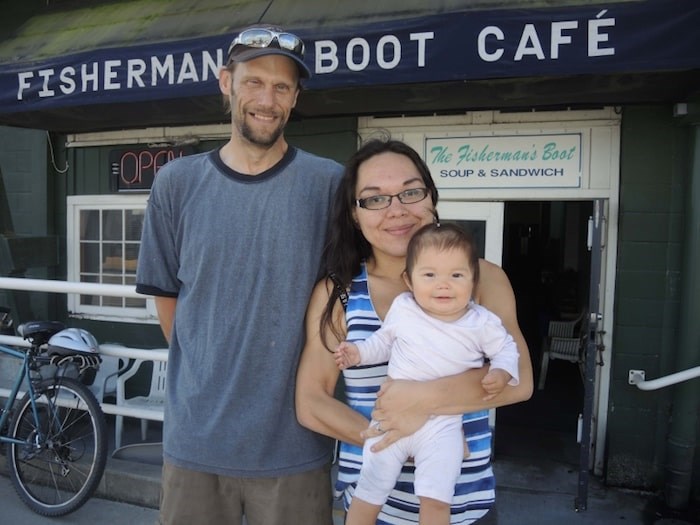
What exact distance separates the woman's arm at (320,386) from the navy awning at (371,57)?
7.41ft

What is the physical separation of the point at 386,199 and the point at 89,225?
5.46m

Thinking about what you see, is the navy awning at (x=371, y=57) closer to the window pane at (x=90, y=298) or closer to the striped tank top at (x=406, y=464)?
the window pane at (x=90, y=298)

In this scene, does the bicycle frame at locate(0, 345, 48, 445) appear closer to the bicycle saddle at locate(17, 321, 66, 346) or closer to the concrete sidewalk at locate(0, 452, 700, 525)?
the bicycle saddle at locate(17, 321, 66, 346)

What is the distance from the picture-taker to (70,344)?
3.68m

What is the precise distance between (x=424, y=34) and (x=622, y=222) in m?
2.09

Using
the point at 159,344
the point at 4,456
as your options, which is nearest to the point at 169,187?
the point at 4,456

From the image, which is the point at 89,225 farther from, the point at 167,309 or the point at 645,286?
the point at 645,286

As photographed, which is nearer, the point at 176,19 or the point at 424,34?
the point at 424,34

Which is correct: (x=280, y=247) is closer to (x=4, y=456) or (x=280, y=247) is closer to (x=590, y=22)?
(x=590, y=22)

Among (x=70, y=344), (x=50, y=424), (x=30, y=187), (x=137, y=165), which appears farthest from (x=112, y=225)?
(x=50, y=424)

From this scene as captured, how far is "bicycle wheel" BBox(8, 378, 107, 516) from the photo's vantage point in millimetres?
3684

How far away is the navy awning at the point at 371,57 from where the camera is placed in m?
3.25

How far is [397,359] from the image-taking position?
1.61 metres

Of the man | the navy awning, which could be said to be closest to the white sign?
the navy awning
